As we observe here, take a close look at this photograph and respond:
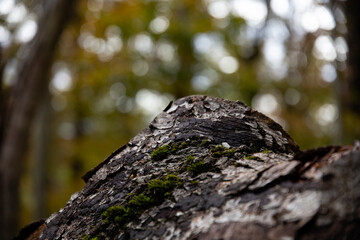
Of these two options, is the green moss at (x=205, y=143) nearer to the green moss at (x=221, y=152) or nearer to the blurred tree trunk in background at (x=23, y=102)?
the green moss at (x=221, y=152)

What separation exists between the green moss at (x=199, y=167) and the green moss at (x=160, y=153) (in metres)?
0.14

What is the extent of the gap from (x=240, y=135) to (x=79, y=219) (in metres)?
0.73

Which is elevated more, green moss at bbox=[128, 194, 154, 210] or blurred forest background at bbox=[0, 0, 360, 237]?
blurred forest background at bbox=[0, 0, 360, 237]

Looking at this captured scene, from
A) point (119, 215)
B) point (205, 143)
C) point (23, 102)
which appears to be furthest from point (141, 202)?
point (23, 102)

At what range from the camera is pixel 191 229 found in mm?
965

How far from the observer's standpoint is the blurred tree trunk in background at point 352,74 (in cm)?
458

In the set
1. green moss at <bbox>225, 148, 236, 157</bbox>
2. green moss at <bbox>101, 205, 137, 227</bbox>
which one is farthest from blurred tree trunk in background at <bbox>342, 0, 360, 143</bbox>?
green moss at <bbox>101, 205, 137, 227</bbox>

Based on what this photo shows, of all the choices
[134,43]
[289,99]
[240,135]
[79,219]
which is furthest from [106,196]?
[289,99]

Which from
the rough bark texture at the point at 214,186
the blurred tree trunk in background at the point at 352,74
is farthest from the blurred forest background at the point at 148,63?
the rough bark texture at the point at 214,186

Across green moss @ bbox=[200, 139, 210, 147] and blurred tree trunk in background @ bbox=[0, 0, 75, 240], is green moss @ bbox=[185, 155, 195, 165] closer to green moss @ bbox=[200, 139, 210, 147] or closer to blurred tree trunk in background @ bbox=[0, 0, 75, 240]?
green moss @ bbox=[200, 139, 210, 147]

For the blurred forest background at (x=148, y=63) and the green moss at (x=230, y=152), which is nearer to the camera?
the green moss at (x=230, y=152)

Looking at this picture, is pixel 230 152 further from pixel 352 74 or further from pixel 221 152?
pixel 352 74

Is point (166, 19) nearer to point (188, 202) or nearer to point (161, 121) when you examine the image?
point (161, 121)

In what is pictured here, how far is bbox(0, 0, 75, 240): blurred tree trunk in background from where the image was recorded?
3.77 metres
